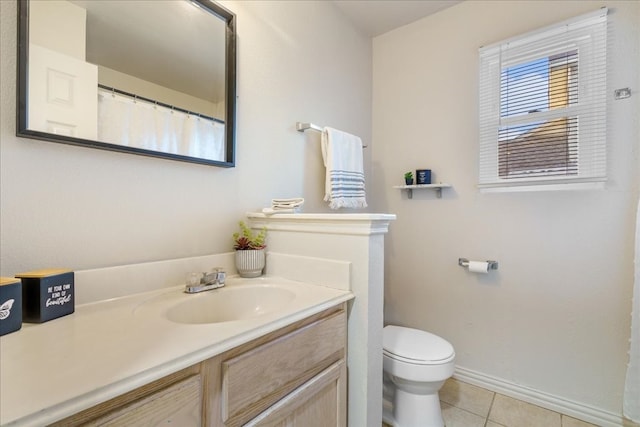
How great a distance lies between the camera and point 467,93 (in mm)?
1890

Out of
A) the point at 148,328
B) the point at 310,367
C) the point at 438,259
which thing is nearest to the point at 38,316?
the point at 148,328

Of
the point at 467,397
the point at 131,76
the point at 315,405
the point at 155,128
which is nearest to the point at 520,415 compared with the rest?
the point at 467,397

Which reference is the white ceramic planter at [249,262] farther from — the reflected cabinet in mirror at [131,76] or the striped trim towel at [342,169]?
the striped trim towel at [342,169]

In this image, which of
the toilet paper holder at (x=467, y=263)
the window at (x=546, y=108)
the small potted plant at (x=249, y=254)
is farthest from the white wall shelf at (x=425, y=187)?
the small potted plant at (x=249, y=254)

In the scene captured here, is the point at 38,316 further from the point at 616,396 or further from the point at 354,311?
the point at 616,396

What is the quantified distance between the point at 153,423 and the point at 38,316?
1.50ft

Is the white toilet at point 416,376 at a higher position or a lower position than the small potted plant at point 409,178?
lower

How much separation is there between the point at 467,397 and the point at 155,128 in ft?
7.18

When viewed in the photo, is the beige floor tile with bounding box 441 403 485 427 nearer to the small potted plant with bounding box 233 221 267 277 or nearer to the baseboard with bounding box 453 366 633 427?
the baseboard with bounding box 453 366 633 427

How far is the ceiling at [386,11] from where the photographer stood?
1919 mm

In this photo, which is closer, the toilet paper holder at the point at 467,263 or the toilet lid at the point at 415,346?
the toilet lid at the point at 415,346

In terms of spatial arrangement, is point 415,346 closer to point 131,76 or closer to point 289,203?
point 289,203

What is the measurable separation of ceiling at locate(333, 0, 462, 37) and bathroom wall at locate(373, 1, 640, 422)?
0.08 meters

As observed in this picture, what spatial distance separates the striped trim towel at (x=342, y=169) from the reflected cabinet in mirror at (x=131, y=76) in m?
0.63
